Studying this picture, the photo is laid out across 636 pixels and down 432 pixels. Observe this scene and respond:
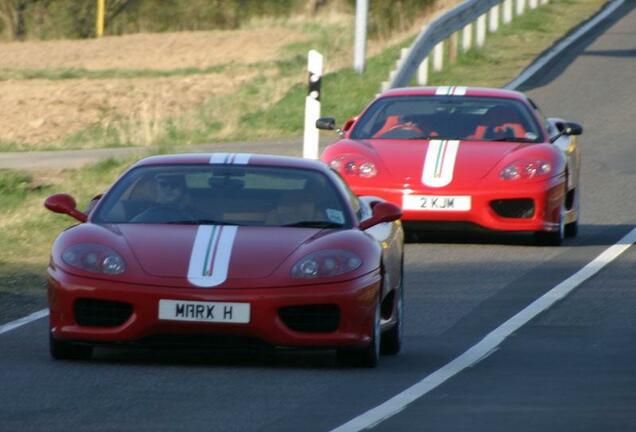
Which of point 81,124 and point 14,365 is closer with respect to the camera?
point 14,365

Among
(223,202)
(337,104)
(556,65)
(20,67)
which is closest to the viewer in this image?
(223,202)

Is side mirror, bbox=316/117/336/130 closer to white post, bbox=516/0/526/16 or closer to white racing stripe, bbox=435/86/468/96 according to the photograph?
white racing stripe, bbox=435/86/468/96

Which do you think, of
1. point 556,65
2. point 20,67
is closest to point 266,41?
point 20,67

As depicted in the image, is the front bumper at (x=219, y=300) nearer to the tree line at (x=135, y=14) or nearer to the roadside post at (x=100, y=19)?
the tree line at (x=135, y=14)

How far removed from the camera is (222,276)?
995 centimetres

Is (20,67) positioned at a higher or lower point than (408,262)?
lower

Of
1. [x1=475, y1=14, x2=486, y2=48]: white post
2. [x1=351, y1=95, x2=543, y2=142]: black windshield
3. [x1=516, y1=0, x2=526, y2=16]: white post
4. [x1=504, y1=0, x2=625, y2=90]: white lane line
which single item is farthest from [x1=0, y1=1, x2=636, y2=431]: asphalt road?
[x1=516, y1=0, x2=526, y2=16]: white post

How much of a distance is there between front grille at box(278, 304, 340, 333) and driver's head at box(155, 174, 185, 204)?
1213mm

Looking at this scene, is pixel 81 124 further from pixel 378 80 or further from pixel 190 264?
pixel 190 264

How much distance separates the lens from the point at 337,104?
27.4 meters

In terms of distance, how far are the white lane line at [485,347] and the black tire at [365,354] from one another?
34 cm

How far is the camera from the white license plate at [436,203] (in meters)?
16.2

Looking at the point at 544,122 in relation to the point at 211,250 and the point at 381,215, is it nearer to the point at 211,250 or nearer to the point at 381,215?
the point at 381,215

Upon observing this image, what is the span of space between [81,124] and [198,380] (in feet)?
88.3
